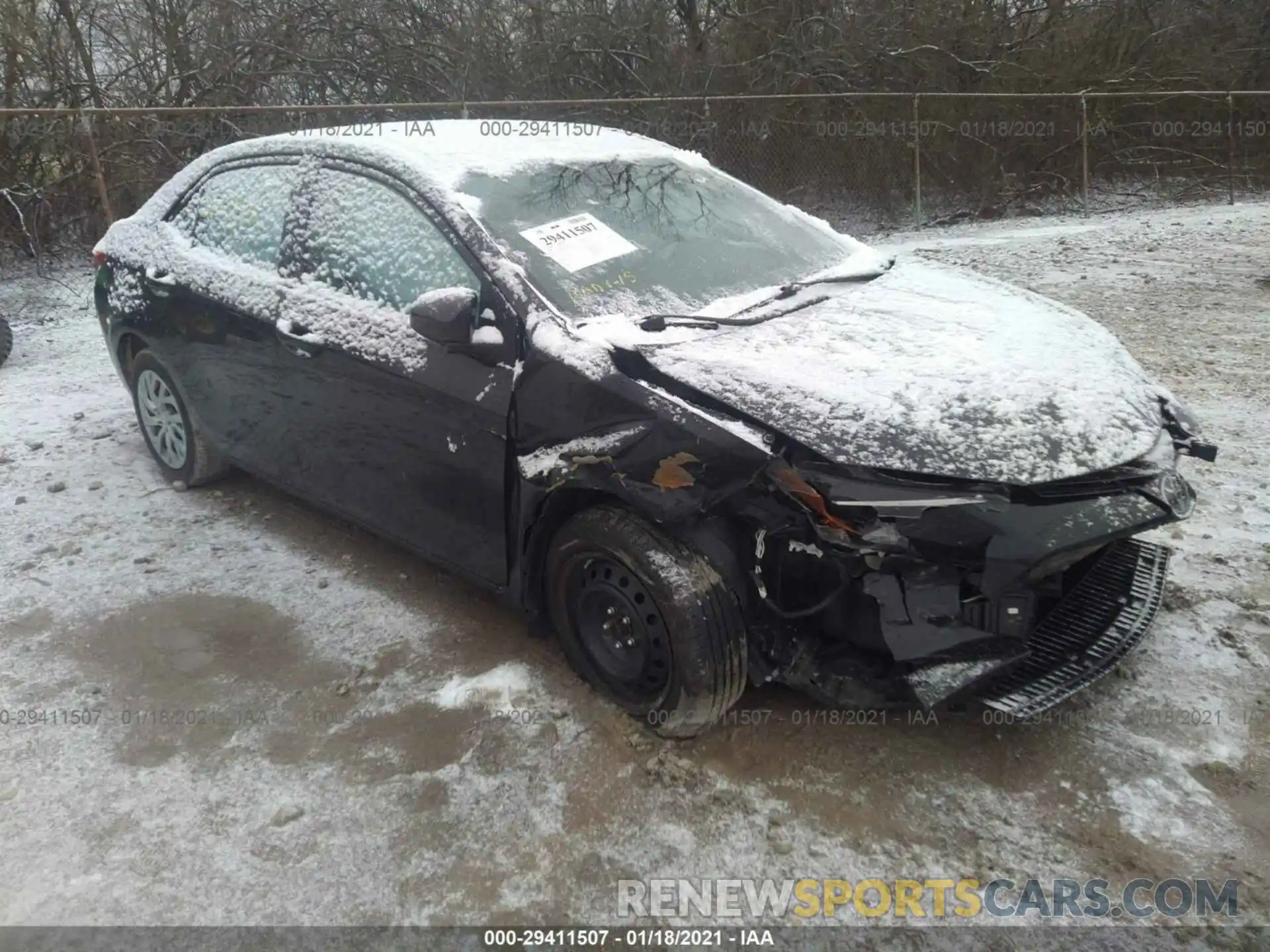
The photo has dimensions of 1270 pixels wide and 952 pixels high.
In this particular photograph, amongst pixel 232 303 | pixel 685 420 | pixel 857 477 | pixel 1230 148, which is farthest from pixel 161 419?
pixel 1230 148

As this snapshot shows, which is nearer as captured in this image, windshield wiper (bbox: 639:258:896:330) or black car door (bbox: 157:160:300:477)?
windshield wiper (bbox: 639:258:896:330)

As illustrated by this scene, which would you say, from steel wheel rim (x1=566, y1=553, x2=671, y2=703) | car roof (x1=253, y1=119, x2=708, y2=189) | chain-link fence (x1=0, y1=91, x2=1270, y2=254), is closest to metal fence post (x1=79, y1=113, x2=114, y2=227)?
chain-link fence (x1=0, y1=91, x2=1270, y2=254)

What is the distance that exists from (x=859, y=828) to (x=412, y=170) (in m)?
2.54

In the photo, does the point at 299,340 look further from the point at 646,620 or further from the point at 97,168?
the point at 97,168

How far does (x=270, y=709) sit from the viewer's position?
2.95 metres

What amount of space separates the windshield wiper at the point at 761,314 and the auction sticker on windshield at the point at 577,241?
13.6 inches

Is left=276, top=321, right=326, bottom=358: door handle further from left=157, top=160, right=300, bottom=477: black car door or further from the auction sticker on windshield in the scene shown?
the auction sticker on windshield

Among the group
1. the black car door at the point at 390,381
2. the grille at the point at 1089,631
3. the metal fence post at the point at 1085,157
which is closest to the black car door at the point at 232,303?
the black car door at the point at 390,381

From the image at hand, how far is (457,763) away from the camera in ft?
8.80

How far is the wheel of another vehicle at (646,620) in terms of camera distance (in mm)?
2482

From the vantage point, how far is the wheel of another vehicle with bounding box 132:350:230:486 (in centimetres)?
429

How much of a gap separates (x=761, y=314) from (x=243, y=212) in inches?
91.4

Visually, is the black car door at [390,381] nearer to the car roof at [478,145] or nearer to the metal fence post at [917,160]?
the car roof at [478,145]

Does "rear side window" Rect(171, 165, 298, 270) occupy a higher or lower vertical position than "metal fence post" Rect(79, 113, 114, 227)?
lower
